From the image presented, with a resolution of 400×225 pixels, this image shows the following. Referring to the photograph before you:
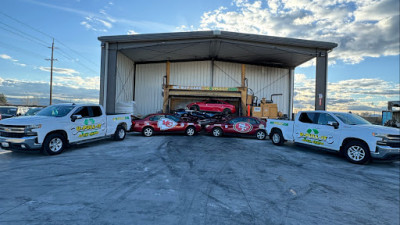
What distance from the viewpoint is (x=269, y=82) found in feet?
75.3

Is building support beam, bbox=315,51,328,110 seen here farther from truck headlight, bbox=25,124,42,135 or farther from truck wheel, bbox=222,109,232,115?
truck headlight, bbox=25,124,42,135

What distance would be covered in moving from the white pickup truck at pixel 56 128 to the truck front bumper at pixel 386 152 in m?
10.0

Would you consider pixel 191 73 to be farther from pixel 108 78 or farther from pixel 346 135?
pixel 346 135

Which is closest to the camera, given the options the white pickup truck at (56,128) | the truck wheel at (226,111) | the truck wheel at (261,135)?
the white pickup truck at (56,128)

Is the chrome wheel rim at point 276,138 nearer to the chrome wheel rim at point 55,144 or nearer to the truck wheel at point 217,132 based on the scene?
the truck wheel at point 217,132

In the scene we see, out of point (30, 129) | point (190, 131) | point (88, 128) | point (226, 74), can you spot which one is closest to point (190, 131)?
point (190, 131)

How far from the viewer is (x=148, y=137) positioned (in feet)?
38.2

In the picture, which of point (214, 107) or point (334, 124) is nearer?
point (334, 124)

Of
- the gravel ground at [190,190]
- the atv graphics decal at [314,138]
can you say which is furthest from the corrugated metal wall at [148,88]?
the atv graphics decal at [314,138]

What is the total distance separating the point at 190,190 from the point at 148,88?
19.7 metres

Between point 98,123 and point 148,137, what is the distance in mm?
3238

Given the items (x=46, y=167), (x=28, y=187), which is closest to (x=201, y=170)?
(x=28, y=187)

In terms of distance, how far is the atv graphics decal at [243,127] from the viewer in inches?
474

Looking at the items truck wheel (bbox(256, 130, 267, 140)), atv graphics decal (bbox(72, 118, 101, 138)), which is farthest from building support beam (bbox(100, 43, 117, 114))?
truck wheel (bbox(256, 130, 267, 140))
